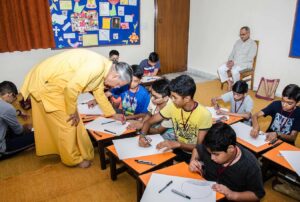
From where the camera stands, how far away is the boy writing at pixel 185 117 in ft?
5.74

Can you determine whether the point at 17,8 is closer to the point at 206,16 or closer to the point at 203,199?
the point at 206,16

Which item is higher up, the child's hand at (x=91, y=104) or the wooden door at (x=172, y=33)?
the wooden door at (x=172, y=33)

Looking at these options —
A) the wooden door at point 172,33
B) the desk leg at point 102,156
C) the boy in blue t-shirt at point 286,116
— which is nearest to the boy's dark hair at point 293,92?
the boy in blue t-shirt at point 286,116

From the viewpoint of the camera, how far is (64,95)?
6.67ft

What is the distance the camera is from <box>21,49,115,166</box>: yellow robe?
195 cm

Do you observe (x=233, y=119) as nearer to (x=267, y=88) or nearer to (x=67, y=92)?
(x=67, y=92)

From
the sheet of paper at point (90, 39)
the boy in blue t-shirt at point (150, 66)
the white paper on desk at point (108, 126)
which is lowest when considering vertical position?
the white paper on desk at point (108, 126)

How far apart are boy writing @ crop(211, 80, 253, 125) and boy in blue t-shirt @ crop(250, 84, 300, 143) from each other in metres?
0.22

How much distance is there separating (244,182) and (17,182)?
185 cm

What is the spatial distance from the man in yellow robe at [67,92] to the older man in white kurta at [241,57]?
119 inches

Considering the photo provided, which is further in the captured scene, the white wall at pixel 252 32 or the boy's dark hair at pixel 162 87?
the white wall at pixel 252 32

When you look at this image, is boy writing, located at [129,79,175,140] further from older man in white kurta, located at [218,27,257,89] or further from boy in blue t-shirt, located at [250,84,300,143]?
older man in white kurta, located at [218,27,257,89]

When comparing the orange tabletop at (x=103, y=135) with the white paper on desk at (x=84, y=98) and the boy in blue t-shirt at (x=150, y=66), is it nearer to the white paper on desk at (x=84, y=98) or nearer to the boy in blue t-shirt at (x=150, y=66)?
the white paper on desk at (x=84, y=98)

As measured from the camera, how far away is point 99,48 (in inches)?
207
